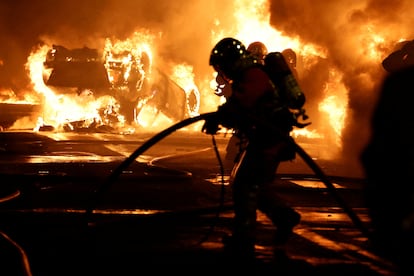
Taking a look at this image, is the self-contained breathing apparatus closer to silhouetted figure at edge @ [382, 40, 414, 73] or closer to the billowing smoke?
silhouetted figure at edge @ [382, 40, 414, 73]

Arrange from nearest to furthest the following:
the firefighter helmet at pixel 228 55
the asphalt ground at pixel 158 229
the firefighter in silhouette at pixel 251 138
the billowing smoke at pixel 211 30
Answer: the asphalt ground at pixel 158 229 → the firefighter in silhouette at pixel 251 138 → the firefighter helmet at pixel 228 55 → the billowing smoke at pixel 211 30

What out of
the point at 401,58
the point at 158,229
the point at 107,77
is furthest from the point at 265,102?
the point at 107,77

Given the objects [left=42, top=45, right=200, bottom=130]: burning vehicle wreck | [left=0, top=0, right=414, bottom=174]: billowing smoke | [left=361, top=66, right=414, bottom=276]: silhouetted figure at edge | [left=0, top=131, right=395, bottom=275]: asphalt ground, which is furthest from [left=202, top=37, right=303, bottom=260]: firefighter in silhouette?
[left=42, top=45, right=200, bottom=130]: burning vehicle wreck

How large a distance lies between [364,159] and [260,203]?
9.99 feet

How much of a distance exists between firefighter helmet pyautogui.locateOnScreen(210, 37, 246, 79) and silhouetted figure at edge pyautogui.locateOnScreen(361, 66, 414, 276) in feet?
10.2

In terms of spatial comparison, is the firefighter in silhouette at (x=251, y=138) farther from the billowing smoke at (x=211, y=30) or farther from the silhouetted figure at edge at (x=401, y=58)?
the billowing smoke at (x=211, y=30)

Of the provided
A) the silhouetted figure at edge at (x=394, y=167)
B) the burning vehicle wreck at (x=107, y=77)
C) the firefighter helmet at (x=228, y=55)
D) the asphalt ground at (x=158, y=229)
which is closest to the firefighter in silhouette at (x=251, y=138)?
the firefighter helmet at (x=228, y=55)

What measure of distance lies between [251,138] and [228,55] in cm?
81

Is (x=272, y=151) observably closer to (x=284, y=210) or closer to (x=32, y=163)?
(x=284, y=210)

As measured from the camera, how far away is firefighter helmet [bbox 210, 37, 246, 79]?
610cm

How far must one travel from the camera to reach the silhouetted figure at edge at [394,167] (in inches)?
113

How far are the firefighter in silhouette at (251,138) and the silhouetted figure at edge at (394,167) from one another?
2535mm

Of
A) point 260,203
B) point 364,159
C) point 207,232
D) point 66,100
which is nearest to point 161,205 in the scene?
point 207,232

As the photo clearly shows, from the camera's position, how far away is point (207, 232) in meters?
6.61
